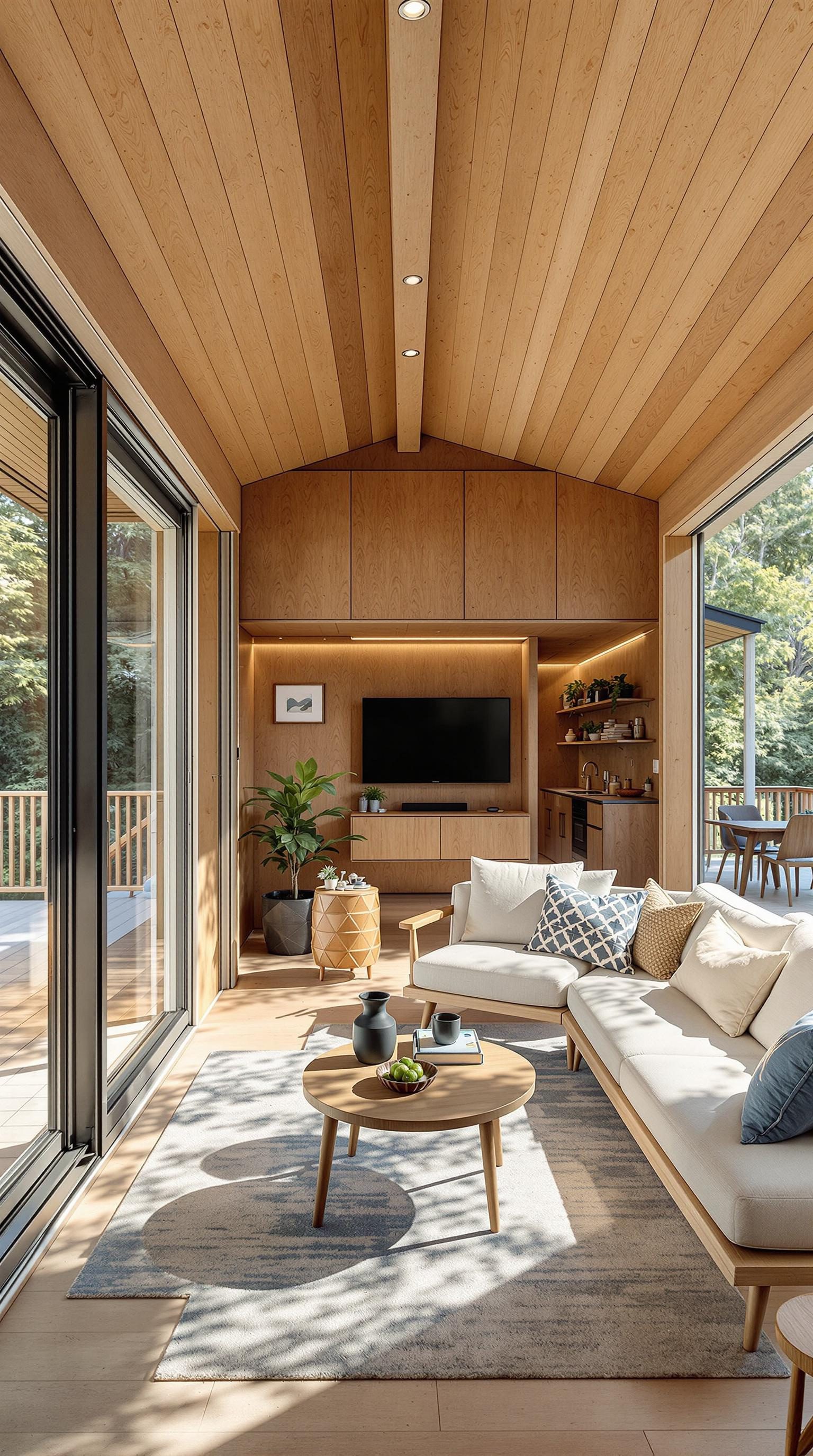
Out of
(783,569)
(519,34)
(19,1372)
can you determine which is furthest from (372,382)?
(783,569)

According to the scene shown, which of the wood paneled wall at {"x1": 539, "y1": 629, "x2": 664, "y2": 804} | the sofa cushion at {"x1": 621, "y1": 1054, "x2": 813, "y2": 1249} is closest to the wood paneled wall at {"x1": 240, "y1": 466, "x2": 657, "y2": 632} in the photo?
the wood paneled wall at {"x1": 539, "y1": 629, "x2": 664, "y2": 804}

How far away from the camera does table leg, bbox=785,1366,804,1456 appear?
1582 mm

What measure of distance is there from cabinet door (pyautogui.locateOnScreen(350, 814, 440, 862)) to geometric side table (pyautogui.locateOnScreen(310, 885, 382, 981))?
1.80 meters

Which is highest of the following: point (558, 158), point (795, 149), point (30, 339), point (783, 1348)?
point (558, 158)

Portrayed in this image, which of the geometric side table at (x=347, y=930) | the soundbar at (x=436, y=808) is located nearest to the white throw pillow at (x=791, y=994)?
the geometric side table at (x=347, y=930)

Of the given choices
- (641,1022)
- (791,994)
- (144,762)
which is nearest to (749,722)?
(641,1022)

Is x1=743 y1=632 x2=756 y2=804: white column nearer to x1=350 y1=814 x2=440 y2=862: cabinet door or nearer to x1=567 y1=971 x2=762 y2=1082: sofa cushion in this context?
x1=350 y1=814 x2=440 y2=862: cabinet door

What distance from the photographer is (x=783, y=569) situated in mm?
14547

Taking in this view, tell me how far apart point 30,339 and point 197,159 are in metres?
0.84

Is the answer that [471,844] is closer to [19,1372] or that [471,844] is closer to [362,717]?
[362,717]

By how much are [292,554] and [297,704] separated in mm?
1581

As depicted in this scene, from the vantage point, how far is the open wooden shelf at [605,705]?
6395 mm

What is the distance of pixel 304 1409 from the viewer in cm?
185

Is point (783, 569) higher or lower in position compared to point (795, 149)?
higher
